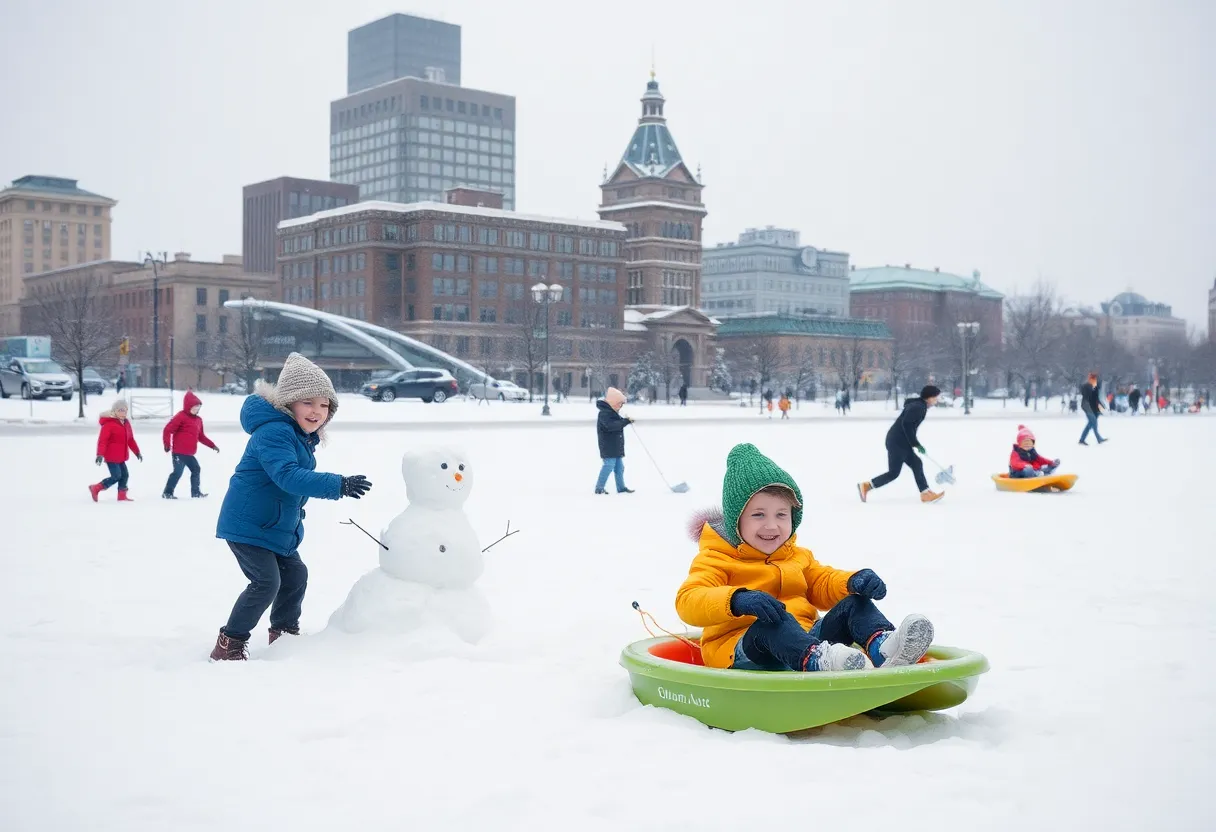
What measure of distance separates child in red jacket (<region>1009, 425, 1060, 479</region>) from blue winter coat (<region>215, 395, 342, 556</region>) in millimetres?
11774

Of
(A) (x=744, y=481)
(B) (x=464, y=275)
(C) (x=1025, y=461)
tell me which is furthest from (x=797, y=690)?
(B) (x=464, y=275)

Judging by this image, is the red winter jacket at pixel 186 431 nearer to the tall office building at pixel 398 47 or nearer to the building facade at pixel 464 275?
the building facade at pixel 464 275

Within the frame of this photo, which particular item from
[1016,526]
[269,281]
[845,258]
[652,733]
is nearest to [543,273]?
[269,281]

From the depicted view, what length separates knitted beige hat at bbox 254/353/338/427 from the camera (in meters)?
6.14

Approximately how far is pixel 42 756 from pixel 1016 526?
9.61 m

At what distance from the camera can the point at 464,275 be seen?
10806 cm

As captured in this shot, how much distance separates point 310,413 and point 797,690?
2922mm

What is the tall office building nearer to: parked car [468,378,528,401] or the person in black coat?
parked car [468,378,528,401]

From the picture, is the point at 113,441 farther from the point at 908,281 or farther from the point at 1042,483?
the point at 908,281

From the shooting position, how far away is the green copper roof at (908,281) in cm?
15500

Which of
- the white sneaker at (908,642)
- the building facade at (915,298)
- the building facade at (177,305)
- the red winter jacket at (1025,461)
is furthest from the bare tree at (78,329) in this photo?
the building facade at (915,298)

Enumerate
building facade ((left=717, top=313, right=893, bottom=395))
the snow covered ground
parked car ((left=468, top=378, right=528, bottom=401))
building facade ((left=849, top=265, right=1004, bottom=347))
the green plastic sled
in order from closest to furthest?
the snow covered ground → the green plastic sled → parked car ((left=468, top=378, right=528, bottom=401)) → building facade ((left=717, top=313, right=893, bottom=395)) → building facade ((left=849, top=265, right=1004, bottom=347))

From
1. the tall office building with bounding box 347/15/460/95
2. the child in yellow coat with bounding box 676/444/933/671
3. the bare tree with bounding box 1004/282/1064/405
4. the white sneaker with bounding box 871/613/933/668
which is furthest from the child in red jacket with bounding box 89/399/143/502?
the tall office building with bounding box 347/15/460/95

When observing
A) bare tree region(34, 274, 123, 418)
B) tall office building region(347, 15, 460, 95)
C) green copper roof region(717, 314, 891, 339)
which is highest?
tall office building region(347, 15, 460, 95)
